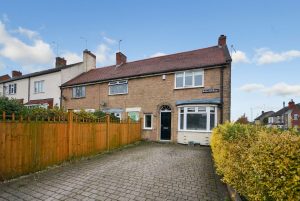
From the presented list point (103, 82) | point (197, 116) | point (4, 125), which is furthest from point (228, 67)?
point (4, 125)

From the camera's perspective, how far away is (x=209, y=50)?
18.2 m

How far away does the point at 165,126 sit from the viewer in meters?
16.1

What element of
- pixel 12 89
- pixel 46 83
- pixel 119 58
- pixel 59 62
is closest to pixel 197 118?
pixel 119 58

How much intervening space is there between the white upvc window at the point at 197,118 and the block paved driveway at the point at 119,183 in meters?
6.53

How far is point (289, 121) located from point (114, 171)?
58.1 m

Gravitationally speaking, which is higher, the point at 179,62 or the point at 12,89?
the point at 179,62

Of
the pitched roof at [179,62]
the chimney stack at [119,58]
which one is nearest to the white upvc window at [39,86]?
the pitched roof at [179,62]

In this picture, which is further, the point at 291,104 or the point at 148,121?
the point at 291,104

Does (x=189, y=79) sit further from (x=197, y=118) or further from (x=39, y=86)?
(x=39, y=86)

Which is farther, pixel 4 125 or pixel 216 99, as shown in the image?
pixel 216 99

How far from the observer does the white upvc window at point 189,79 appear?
589 inches

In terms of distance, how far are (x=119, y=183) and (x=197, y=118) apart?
32.5 ft

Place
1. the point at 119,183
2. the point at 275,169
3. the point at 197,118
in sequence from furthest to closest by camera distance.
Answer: the point at 197,118
the point at 119,183
the point at 275,169

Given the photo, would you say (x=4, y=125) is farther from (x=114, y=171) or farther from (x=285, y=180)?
(x=285, y=180)
